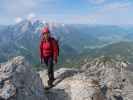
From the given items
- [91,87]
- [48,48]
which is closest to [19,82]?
→ [48,48]

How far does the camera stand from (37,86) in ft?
63.4

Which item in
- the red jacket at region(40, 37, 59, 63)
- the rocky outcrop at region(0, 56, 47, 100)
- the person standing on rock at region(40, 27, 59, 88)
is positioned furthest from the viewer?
the red jacket at region(40, 37, 59, 63)

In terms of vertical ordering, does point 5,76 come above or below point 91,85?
above

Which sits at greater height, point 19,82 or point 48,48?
point 48,48

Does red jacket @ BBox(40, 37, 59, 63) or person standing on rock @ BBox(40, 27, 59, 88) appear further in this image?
red jacket @ BBox(40, 37, 59, 63)

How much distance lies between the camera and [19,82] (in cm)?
1752

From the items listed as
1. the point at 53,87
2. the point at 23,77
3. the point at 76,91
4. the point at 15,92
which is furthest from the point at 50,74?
the point at 15,92

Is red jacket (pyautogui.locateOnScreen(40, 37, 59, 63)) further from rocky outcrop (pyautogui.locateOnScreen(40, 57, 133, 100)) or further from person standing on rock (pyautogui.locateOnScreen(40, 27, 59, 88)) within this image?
rocky outcrop (pyautogui.locateOnScreen(40, 57, 133, 100))

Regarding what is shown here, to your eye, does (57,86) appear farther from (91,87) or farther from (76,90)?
(91,87)

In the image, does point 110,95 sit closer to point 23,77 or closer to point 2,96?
point 23,77

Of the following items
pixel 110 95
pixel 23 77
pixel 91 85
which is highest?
pixel 23 77

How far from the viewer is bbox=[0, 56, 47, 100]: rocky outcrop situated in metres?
16.6

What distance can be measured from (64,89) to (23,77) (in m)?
4.86

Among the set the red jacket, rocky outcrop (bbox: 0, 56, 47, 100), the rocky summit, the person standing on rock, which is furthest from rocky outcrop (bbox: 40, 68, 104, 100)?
the red jacket
